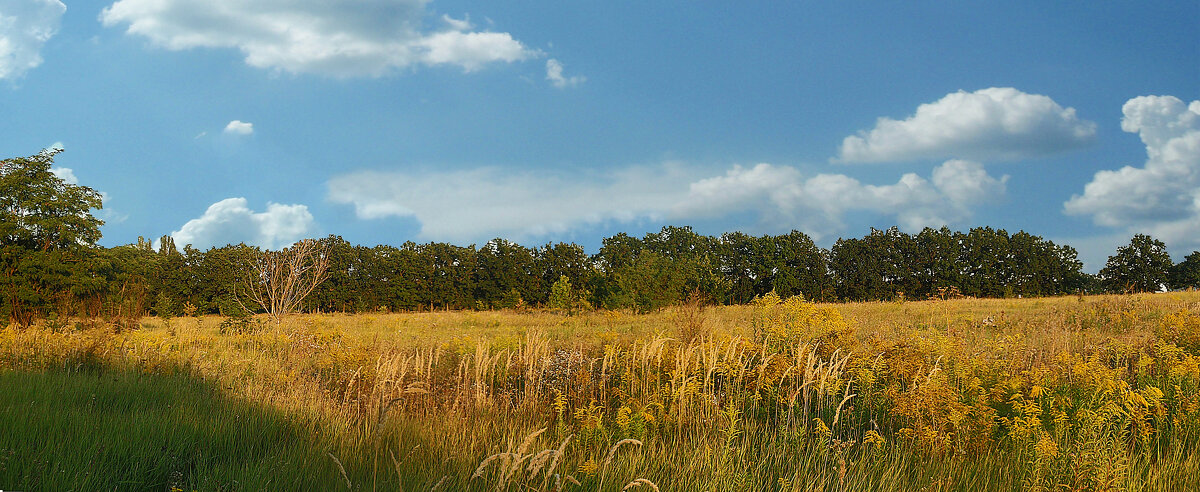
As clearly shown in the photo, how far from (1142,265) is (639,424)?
Answer: 61779 millimetres

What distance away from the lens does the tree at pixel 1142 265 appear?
5006 centimetres

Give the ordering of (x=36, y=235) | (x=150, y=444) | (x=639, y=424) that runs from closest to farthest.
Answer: (x=150, y=444) → (x=639, y=424) → (x=36, y=235)

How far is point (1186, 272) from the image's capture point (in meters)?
49.3

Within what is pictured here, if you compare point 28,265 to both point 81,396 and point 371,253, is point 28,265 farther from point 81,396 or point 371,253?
point 371,253

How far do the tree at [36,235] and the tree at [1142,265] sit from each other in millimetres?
62809

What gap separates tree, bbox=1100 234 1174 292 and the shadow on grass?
61.2 metres

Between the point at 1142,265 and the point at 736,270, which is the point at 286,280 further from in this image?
the point at 1142,265

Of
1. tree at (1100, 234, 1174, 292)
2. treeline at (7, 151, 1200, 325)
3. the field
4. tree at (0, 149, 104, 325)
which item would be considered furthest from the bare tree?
tree at (1100, 234, 1174, 292)

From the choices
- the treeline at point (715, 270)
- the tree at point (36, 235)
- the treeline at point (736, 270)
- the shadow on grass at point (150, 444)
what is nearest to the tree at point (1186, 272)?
the treeline at point (736, 270)

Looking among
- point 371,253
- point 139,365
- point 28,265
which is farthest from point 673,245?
point 139,365

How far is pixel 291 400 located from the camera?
236 inches

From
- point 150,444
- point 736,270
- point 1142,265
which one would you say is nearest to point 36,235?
point 150,444

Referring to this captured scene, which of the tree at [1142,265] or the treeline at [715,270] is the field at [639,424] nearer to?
the treeline at [715,270]

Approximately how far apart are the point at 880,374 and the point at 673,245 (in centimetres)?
4960
